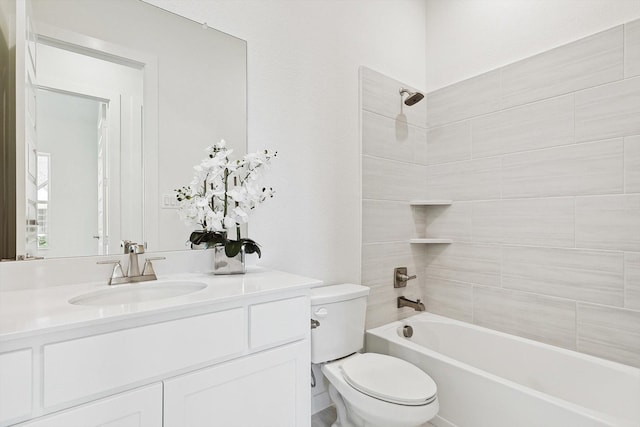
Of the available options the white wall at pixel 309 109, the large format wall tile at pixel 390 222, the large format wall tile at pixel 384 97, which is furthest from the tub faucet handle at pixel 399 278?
the large format wall tile at pixel 384 97

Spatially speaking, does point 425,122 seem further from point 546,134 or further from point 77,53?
point 77,53

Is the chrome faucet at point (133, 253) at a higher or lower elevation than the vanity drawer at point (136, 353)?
higher

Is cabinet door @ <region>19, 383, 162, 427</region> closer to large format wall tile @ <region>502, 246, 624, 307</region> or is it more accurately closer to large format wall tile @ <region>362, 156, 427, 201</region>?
large format wall tile @ <region>362, 156, 427, 201</region>

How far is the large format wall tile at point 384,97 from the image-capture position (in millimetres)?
2104

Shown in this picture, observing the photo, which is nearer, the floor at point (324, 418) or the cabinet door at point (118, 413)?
the cabinet door at point (118, 413)

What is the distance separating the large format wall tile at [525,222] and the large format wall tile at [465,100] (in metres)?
0.62

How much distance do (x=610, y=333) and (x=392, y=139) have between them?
1.57 metres

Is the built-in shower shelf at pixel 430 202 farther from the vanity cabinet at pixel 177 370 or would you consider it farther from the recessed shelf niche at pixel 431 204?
the vanity cabinet at pixel 177 370

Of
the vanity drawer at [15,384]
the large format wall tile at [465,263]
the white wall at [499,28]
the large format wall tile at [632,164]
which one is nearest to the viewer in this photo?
the vanity drawer at [15,384]

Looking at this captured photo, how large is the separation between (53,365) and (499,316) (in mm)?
2172

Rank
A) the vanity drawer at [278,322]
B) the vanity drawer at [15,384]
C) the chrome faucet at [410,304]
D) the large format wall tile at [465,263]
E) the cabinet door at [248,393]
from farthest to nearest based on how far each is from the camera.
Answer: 1. the chrome faucet at [410,304]
2. the large format wall tile at [465,263]
3. the vanity drawer at [278,322]
4. the cabinet door at [248,393]
5. the vanity drawer at [15,384]

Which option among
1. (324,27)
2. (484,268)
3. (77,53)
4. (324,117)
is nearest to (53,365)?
(77,53)

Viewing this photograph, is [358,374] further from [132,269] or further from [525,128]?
[525,128]

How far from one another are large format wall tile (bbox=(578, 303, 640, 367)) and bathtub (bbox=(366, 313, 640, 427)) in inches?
3.0
